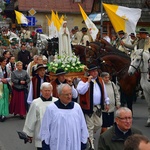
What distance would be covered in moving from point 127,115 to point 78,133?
1.43m

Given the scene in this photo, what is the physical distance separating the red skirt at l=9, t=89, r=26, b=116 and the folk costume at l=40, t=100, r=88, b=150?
6526 mm

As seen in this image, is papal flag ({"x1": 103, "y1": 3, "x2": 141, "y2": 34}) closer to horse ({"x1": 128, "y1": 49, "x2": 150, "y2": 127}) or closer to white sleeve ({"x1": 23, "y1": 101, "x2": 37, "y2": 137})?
horse ({"x1": 128, "y1": 49, "x2": 150, "y2": 127})

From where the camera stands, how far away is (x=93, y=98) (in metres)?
9.06

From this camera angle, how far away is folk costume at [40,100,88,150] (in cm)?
659

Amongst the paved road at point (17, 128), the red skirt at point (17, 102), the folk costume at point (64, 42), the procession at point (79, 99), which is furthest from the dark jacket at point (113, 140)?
the folk costume at point (64, 42)

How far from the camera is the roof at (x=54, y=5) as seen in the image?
4900 centimetres

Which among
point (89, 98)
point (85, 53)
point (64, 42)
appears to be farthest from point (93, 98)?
point (85, 53)

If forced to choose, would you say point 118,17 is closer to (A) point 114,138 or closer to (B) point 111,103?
(B) point 111,103

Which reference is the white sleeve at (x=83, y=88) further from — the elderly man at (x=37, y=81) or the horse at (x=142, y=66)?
the horse at (x=142, y=66)

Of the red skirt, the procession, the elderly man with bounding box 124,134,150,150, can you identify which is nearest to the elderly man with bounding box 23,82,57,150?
the procession

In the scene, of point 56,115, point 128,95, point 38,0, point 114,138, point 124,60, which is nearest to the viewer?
point 114,138

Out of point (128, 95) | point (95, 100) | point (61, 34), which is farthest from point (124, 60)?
point (95, 100)

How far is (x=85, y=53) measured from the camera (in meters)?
18.6

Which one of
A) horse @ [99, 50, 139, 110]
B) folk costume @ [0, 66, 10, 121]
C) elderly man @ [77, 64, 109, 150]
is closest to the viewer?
elderly man @ [77, 64, 109, 150]
